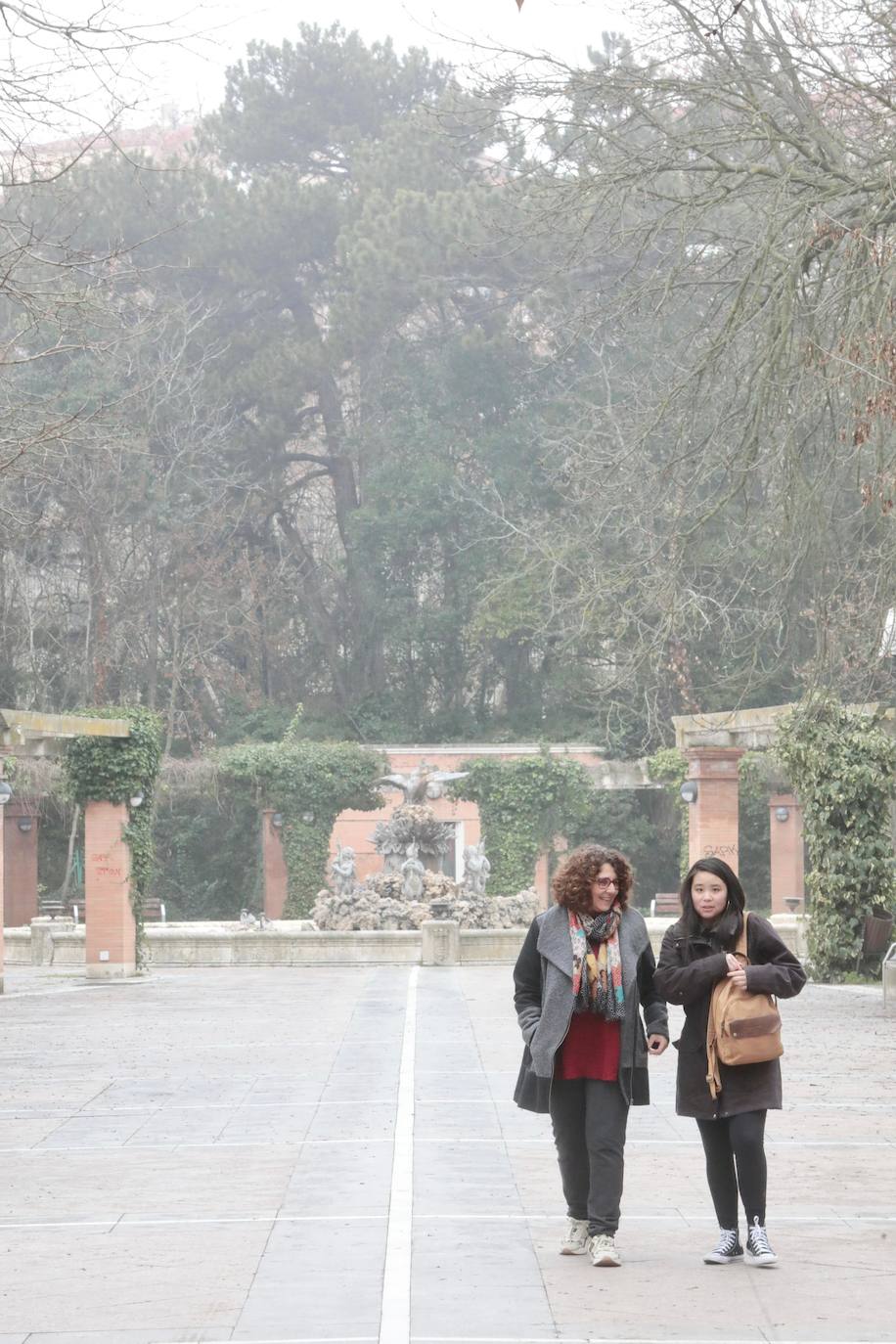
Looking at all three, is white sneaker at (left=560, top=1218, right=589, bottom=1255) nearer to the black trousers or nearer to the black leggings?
the black trousers

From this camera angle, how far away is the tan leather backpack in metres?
6.84

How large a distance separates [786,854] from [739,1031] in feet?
99.9

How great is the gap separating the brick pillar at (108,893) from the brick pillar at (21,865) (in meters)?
15.4

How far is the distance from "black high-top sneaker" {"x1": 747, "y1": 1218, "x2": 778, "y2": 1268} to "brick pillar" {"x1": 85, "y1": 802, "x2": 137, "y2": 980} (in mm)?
20095

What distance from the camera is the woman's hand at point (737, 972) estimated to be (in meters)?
6.89

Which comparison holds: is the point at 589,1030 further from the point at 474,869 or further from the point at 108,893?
the point at 474,869

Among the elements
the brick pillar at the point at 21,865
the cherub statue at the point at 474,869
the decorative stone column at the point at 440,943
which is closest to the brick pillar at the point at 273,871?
the brick pillar at the point at 21,865

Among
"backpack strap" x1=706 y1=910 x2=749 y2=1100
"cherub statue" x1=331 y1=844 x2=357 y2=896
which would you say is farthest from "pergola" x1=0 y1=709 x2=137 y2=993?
"backpack strap" x1=706 y1=910 x2=749 y2=1100

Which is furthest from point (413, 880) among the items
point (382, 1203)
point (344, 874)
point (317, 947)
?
point (382, 1203)

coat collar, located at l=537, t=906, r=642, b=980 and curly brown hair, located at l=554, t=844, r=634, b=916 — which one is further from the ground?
curly brown hair, located at l=554, t=844, r=634, b=916

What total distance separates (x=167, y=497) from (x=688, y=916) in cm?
4305

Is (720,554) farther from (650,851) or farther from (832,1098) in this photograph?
(650,851)

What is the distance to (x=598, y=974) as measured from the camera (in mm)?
7000

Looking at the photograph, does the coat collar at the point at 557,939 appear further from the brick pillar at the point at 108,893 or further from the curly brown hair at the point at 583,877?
the brick pillar at the point at 108,893
